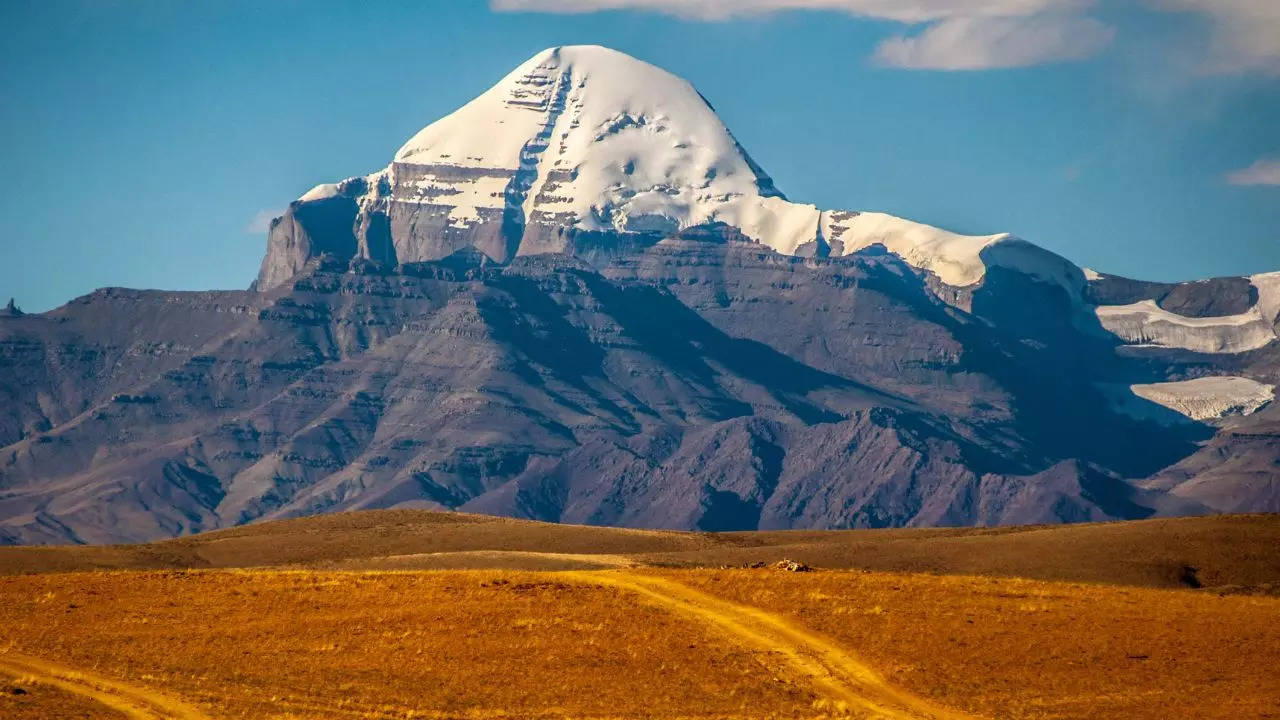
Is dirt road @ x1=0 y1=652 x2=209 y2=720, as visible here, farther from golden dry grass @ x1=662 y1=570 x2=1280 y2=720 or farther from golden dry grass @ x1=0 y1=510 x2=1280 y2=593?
golden dry grass @ x1=0 y1=510 x2=1280 y2=593

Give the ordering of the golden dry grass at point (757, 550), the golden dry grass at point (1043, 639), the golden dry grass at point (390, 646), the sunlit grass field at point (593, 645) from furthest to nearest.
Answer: the golden dry grass at point (757, 550)
the golden dry grass at point (1043, 639)
the sunlit grass field at point (593, 645)
the golden dry grass at point (390, 646)

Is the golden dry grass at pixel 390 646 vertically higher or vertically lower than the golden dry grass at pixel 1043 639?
higher

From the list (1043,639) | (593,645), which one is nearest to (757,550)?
(1043,639)

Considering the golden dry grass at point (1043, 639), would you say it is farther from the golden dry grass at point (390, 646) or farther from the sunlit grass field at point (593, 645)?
the golden dry grass at point (390, 646)

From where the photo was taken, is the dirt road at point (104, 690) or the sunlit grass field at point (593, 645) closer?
the dirt road at point (104, 690)

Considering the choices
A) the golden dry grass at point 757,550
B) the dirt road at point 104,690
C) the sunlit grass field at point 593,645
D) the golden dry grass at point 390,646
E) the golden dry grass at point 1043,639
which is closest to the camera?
the dirt road at point 104,690

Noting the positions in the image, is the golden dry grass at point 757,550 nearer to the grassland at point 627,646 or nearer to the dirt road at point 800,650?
the grassland at point 627,646

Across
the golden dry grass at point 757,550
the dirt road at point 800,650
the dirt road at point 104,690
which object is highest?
the dirt road at point 104,690

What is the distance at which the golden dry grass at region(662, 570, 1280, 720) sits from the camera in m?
88.6

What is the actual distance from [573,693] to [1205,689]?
2665cm

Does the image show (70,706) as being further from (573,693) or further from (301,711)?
(573,693)

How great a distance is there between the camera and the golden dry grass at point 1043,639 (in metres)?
88.6

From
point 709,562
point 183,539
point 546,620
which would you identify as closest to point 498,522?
point 183,539

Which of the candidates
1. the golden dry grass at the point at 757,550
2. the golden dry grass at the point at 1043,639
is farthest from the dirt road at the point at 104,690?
the golden dry grass at the point at 757,550
